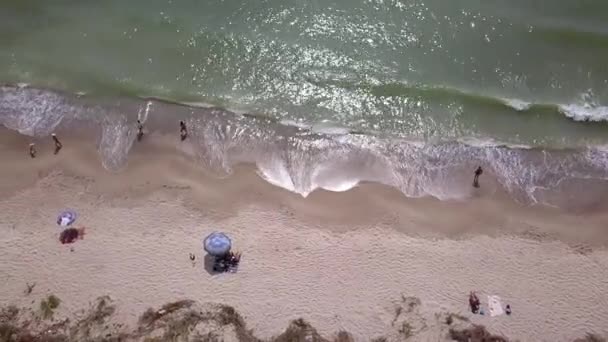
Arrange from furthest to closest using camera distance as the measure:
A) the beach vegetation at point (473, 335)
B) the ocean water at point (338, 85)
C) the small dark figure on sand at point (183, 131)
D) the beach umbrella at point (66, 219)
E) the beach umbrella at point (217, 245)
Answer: the small dark figure on sand at point (183, 131), the ocean water at point (338, 85), the beach umbrella at point (66, 219), the beach umbrella at point (217, 245), the beach vegetation at point (473, 335)

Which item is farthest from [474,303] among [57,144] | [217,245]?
[57,144]

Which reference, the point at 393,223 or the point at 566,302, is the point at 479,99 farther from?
the point at 566,302

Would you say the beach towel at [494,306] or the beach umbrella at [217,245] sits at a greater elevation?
the beach umbrella at [217,245]

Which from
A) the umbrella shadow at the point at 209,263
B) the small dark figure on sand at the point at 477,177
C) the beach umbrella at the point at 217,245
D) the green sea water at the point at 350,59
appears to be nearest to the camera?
the beach umbrella at the point at 217,245

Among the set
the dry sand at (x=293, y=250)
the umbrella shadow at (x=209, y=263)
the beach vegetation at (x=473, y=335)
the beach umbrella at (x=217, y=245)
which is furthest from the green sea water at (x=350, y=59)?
the beach vegetation at (x=473, y=335)

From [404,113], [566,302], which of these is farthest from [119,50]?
[566,302]

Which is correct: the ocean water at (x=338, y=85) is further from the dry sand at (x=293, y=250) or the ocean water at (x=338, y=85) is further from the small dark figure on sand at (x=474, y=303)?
the small dark figure on sand at (x=474, y=303)

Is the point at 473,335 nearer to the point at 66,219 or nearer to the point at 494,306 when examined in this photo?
the point at 494,306

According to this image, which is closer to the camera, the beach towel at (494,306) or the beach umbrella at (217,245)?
the beach towel at (494,306)
